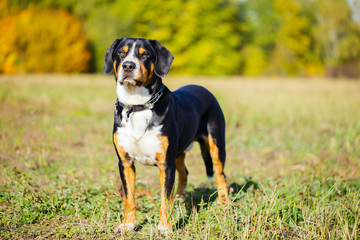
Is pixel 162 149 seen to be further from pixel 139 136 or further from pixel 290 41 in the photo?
pixel 290 41

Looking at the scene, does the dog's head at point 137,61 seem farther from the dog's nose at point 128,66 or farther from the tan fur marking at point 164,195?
the tan fur marking at point 164,195

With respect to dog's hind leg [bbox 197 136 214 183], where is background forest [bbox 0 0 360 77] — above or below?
above

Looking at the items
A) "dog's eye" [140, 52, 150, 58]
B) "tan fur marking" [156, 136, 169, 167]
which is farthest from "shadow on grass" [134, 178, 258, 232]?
"dog's eye" [140, 52, 150, 58]

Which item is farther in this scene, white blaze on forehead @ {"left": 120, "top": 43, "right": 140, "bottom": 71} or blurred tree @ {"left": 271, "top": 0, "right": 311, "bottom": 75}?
blurred tree @ {"left": 271, "top": 0, "right": 311, "bottom": 75}

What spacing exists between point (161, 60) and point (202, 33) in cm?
3582

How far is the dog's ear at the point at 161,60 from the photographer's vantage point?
309cm

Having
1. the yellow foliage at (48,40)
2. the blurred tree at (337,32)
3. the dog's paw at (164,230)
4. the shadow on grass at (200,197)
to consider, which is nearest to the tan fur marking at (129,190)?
the dog's paw at (164,230)

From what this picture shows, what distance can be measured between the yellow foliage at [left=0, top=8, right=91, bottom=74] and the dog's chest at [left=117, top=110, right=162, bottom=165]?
28481 mm

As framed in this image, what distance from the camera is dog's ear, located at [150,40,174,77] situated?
3094 millimetres

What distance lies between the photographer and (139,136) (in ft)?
9.82

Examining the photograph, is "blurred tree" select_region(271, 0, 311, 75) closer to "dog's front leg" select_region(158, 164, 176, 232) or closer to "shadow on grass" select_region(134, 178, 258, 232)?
"shadow on grass" select_region(134, 178, 258, 232)

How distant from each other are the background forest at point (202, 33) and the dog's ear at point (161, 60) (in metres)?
27.0

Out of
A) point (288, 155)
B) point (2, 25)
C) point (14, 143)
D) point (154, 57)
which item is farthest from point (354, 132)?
point (2, 25)

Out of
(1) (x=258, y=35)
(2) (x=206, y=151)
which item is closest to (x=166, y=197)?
(2) (x=206, y=151)
